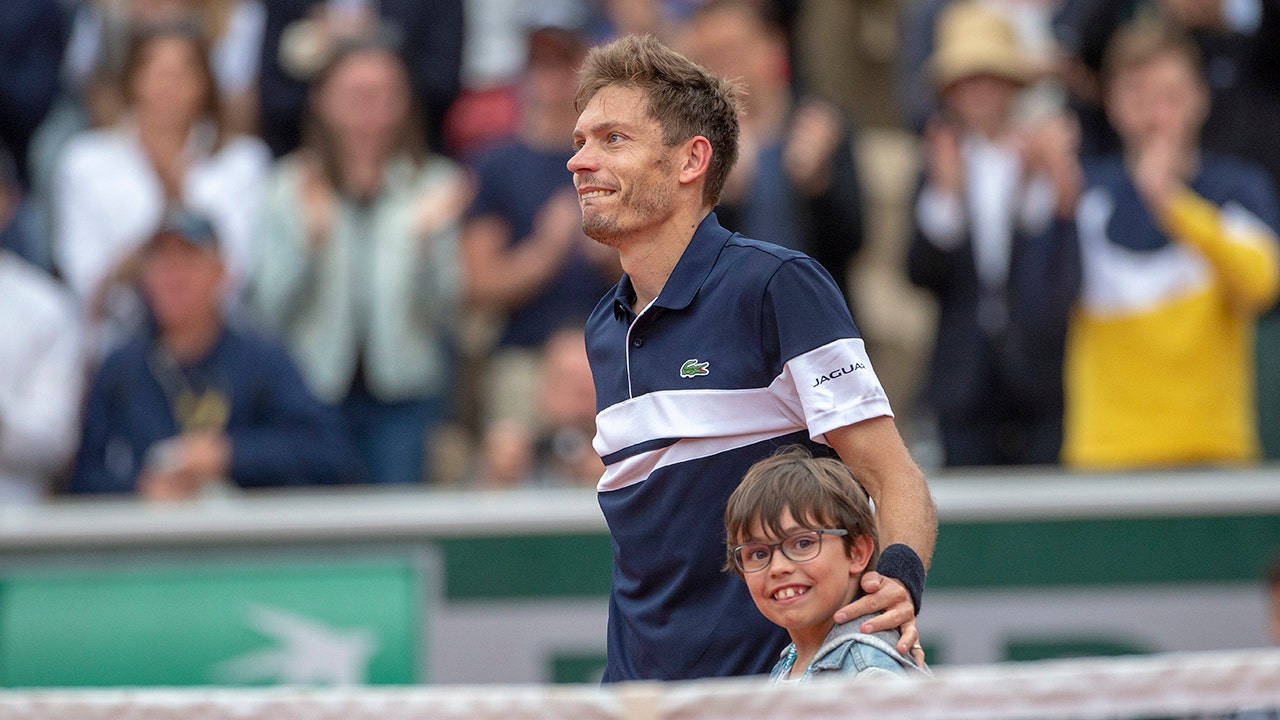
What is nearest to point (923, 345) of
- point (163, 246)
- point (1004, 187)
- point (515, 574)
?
point (1004, 187)

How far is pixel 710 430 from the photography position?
3568 millimetres

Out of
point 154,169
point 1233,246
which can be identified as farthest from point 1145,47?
point 154,169

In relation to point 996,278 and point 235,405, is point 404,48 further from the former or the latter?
point 996,278

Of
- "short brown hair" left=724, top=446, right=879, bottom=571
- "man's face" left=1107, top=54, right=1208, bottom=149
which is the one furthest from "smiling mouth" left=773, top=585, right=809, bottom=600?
"man's face" left=1107, top=54, right=1208, bottom=149

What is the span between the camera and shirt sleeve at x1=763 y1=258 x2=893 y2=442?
3459 mm

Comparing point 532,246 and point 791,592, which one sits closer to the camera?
point 791,592

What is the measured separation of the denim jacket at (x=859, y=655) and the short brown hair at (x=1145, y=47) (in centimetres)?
501

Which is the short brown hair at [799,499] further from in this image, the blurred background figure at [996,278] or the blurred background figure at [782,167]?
the blurred background figure at [782,167]

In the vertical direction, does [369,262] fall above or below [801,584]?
above

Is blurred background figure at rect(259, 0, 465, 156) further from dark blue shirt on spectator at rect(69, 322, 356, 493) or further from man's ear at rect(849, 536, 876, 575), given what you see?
man's ear at rect(849, 536, 876, 575)

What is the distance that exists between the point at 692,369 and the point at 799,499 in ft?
1.36

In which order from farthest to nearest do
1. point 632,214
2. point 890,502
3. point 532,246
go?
point 532,246 → point 632,214 → point 890,502

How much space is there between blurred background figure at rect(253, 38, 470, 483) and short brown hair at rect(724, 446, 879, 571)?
184 inches

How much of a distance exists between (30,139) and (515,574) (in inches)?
155
